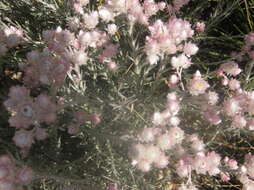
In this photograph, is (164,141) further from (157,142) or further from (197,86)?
(197,86)

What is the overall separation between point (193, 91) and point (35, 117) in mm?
545

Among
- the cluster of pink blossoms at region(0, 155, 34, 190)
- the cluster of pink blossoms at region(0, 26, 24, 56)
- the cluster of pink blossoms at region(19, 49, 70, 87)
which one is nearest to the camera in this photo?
the cluster of pink blossoms at region(0, 155, 34, 190)

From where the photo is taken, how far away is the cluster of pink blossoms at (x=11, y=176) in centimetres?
87

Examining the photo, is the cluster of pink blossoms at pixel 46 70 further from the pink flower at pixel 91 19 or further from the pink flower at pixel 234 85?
the pink flower at pixel 234 85

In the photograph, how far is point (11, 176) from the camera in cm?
88

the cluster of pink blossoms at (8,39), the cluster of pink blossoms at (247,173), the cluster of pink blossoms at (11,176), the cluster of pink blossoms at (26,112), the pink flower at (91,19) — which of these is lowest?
the cluster of pink blossoms at (11,176)

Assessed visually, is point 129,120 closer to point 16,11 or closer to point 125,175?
point 125,175

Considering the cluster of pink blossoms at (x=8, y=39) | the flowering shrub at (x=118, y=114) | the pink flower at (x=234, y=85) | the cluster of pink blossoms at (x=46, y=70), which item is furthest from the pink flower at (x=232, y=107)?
the cluster of pink blossoms at (x=8, y=39)

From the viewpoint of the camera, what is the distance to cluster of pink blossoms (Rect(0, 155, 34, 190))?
874 millimetres

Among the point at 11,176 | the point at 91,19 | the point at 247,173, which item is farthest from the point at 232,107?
the point at 11,176

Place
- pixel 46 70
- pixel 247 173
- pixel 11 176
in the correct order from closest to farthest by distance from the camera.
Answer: pixel 11 176
pixel 46 70
pixel 247 173

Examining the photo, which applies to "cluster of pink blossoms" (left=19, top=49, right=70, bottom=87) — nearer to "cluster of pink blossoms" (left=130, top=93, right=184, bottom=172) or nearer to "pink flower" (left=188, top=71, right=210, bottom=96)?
"cluster of pink blossoms" (left=130, top=93, right=184, bottom=172)

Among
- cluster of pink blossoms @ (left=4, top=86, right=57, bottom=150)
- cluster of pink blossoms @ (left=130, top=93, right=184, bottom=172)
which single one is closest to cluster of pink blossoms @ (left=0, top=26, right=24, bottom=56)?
cluster of pink blossoms @ (left=4, top=86, right=57, bottom=150)

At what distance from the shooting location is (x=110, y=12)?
4.05 ft
